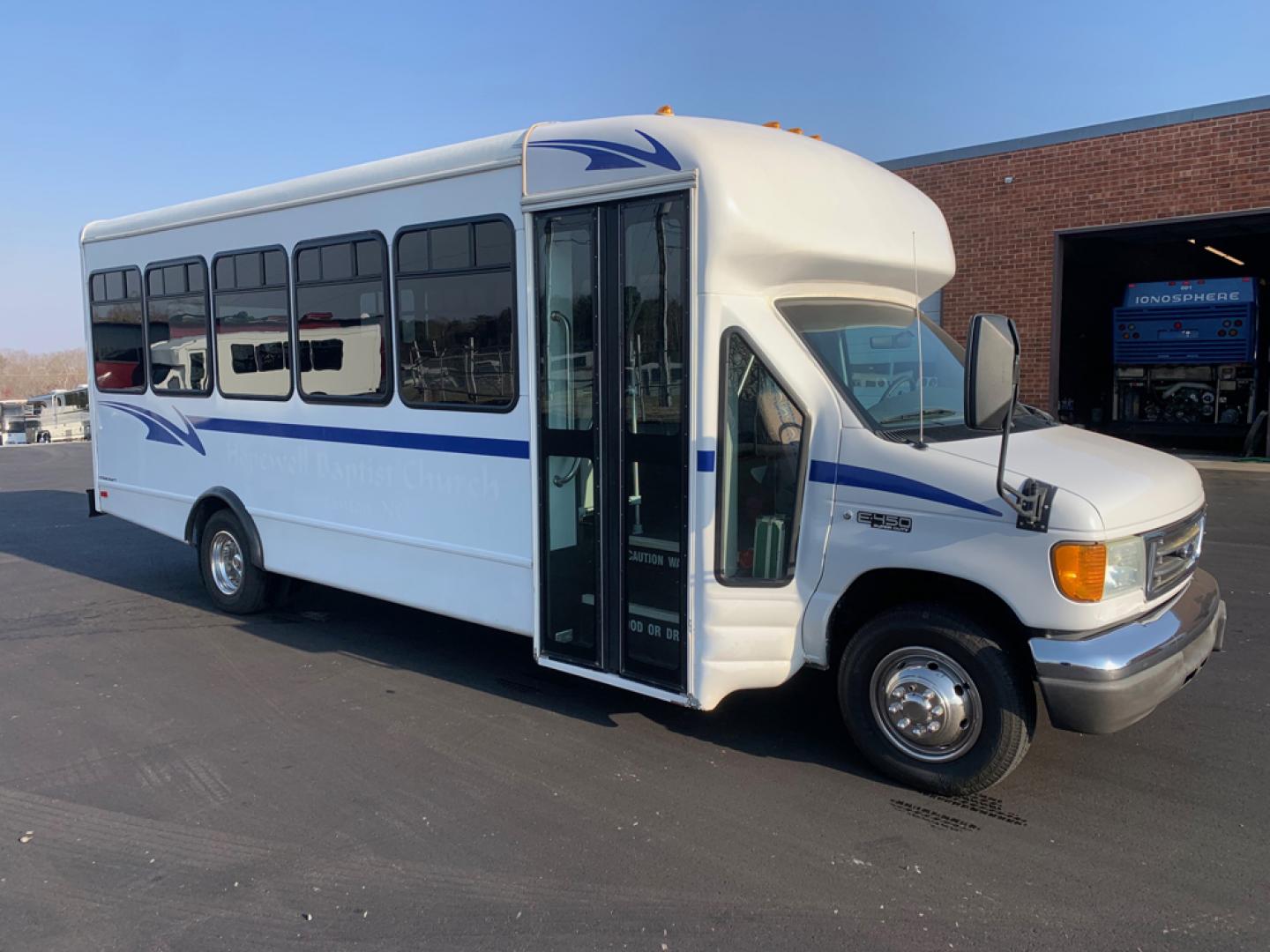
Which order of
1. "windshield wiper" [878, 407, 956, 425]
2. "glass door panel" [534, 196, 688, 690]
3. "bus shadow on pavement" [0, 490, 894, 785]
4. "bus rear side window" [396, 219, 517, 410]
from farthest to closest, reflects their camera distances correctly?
1. "bus rear side window" [396, 219, 517, 410]
2. "bus shadow on pavement" [0, 490, 894, 785]
3. "glass door panel" [534, 196, 688, 690]
4. "windshield wiper" [878, 407, 956, 425]

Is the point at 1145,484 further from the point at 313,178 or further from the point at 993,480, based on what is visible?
the point at 313,178

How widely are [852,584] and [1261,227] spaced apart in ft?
51.9

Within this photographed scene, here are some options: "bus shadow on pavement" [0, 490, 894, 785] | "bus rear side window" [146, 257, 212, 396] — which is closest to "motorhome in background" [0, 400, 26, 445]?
"bus shadow on pavement" [0, 490, 894, 785]

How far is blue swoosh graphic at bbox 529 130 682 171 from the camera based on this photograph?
428 centimetres

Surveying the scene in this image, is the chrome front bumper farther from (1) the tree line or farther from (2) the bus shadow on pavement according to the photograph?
(1) the tree line

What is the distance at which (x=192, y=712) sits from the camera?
17.4 feet

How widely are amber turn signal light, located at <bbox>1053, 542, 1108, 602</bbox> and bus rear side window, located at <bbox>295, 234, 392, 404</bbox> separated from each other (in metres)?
3.89

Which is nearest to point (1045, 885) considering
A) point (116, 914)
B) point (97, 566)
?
point (116, 914)

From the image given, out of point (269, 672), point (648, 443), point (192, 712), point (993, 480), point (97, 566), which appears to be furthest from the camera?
point (97, 566)

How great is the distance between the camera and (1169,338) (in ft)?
59.0

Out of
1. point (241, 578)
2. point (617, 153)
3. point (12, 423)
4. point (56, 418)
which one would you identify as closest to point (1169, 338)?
point (617, 153)

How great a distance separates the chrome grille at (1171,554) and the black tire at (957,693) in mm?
672

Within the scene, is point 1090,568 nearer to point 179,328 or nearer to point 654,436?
point 654,436

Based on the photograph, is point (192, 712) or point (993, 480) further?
point (192, 712)
